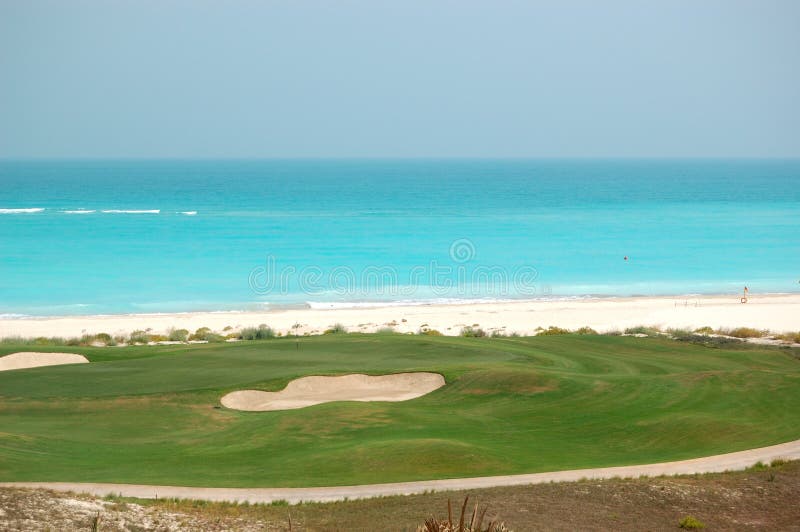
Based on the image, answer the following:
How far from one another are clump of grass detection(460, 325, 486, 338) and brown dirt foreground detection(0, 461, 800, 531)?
23.5 meters

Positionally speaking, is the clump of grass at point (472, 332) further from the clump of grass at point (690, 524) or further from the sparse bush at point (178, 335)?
the clump of grass at point (690, 524)

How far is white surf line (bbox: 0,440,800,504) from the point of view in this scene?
14.6 m

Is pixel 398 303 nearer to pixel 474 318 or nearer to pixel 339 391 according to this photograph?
pixel 474 318

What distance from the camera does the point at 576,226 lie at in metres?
100

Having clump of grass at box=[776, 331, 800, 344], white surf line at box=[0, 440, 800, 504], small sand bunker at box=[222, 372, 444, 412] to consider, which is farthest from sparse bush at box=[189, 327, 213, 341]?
white surf line at box=[0, 440, 800, 504]

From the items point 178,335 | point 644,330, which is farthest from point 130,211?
point 644,330

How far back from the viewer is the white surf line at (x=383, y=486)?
1462 cm

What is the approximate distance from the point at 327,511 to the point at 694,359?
62.5 feet

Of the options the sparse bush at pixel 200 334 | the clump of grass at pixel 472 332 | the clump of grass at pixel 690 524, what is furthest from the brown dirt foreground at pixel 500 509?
the sparse bush at pixel 200 334

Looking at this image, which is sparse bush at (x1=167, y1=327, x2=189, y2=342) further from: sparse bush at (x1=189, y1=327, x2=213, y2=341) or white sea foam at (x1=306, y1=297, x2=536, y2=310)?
white sea foam at (x1=306, y1=297, x2=536, y2=310)

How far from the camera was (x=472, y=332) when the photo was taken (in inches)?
1572

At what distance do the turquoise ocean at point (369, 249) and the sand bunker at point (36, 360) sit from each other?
82.3 feet

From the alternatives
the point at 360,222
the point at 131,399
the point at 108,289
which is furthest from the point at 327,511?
the point at 360,222

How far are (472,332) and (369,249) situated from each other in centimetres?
3996
